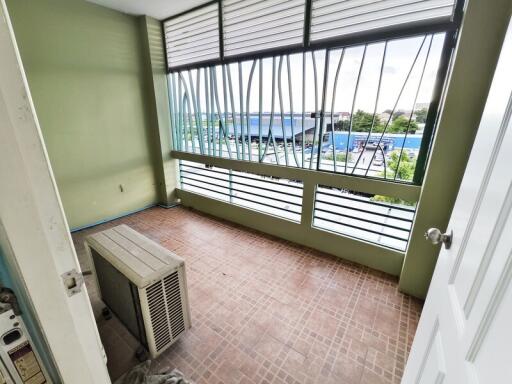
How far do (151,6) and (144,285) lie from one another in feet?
10.8

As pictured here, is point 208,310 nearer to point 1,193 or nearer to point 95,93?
point 1,193

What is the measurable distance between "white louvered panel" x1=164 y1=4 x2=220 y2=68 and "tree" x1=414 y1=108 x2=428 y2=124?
90.2 inches

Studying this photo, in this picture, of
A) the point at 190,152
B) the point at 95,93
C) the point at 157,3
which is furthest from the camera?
the point at 190,152

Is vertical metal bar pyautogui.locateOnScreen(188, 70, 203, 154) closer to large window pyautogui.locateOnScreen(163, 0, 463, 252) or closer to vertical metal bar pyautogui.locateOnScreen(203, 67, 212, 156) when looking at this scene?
large window pyautogui.locateOnScreen(163, 0, 463, 252)

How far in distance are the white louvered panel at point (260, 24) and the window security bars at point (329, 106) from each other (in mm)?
165

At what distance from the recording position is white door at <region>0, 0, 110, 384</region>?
17.3 inches

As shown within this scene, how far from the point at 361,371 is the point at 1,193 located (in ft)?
6.03

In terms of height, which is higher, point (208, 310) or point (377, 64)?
point (377, 64)

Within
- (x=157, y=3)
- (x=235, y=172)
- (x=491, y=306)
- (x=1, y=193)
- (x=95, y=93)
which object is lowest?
(x=235, y=172)

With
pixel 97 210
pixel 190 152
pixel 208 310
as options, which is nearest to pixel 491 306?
pixel 208 310

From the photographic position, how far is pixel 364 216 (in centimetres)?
233

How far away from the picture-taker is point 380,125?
2.05 m

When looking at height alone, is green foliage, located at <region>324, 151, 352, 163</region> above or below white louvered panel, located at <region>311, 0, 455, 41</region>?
below

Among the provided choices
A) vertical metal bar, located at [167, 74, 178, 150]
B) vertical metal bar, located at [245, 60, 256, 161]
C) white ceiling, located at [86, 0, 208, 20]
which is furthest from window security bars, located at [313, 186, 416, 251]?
white ceiling, located at [86, 0, 208, 20]
